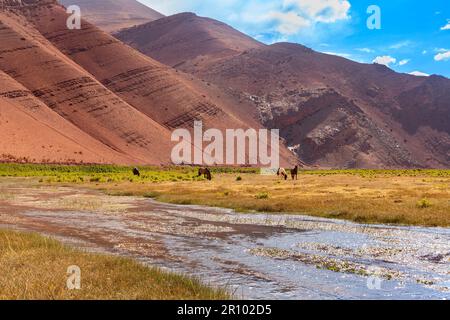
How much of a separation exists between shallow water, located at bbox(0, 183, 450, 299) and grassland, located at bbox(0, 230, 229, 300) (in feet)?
5.23

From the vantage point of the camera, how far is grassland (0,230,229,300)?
9711 mm

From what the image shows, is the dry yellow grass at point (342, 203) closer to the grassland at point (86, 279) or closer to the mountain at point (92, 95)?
the grassland at point (86, 279)

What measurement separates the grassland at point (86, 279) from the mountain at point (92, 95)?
88.4m

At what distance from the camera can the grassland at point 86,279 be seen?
9711mm

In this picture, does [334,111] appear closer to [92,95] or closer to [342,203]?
[92,95]

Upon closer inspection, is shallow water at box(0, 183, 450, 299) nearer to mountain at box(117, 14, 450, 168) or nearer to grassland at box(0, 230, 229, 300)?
grassland at box(0, 230, 229, 300)

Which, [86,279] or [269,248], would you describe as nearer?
[86,279]

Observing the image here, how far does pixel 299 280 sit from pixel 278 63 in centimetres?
18121

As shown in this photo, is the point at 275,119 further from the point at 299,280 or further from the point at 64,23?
the point at 299,280

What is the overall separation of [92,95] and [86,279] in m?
118

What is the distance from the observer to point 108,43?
480 ft

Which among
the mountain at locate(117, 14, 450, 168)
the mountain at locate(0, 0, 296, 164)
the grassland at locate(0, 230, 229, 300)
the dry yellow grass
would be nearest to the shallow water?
the grassland at locate(0, 230, 229, 300)

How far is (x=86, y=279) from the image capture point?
11.0 m

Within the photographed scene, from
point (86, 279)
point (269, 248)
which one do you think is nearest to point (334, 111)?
point (269, 248)
